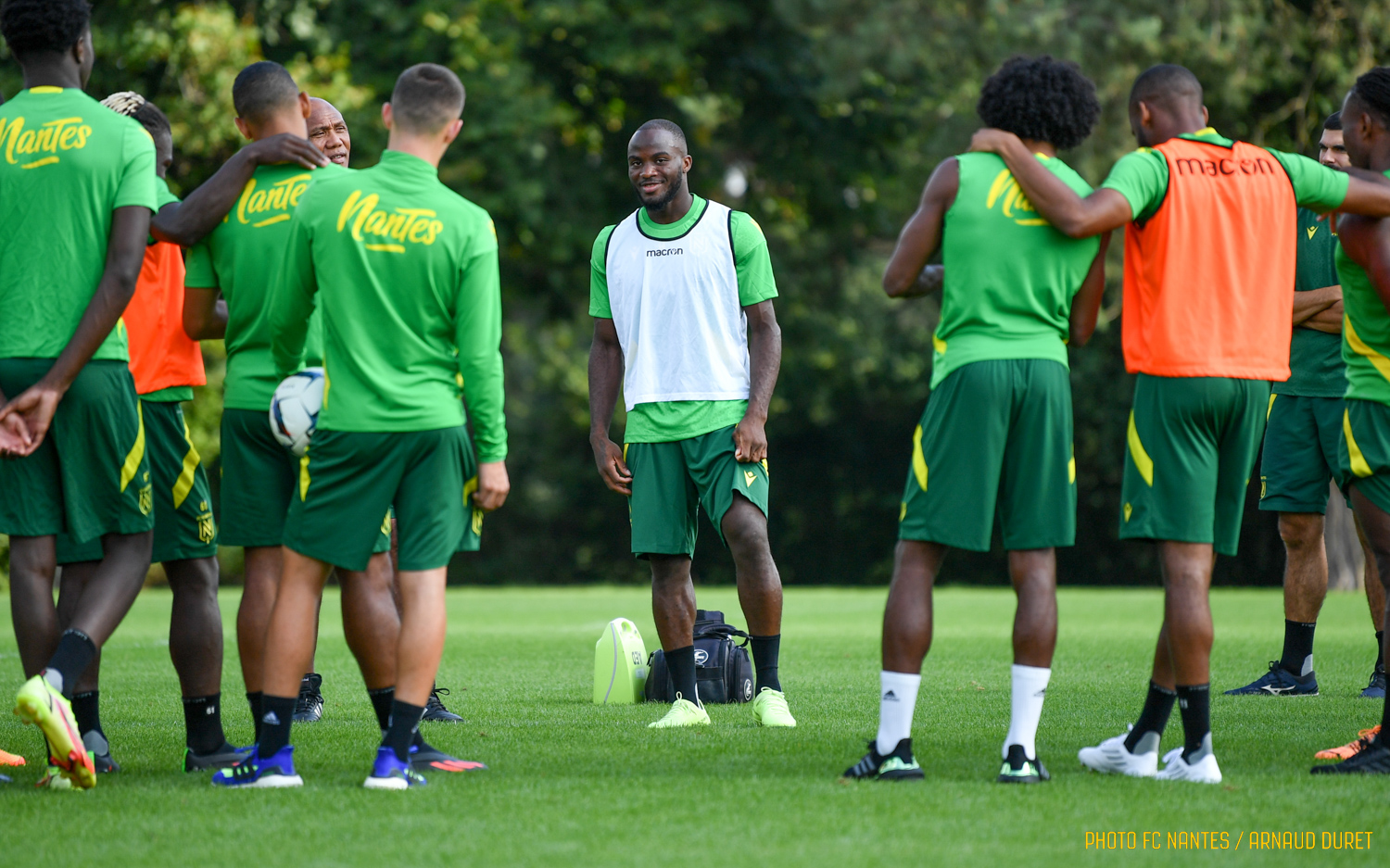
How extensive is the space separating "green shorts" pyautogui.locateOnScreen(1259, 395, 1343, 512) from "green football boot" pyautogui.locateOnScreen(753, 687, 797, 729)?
2809mm

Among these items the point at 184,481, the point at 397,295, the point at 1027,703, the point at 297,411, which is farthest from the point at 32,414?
the point at 1027,703

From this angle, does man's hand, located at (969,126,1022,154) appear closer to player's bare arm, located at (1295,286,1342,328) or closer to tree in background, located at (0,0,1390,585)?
player's bare arm, located at (1295,286,1342,328)

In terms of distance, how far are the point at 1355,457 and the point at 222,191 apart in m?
4.05

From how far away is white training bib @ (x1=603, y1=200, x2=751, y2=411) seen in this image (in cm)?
642

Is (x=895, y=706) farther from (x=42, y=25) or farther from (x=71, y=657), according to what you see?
(x=42, y=25)

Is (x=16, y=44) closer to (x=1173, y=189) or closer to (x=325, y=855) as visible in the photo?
(x=325, y=855)

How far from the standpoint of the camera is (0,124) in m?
4.87

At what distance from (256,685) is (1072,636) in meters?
7.48

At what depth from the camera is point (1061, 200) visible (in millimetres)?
4516

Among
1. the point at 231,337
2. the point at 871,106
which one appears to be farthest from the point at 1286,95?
the point at 231,337

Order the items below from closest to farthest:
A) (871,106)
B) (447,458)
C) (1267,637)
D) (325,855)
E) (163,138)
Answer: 1. (325,855)
2. (447,458)
3. (163,138)
4. (1267,637)
5. (871,106)

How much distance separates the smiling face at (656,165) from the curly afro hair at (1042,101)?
196cm

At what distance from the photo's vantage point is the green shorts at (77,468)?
4.83 m

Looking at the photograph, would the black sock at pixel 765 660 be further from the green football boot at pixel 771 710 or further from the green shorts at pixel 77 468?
the green shorts at pixel 77 468
